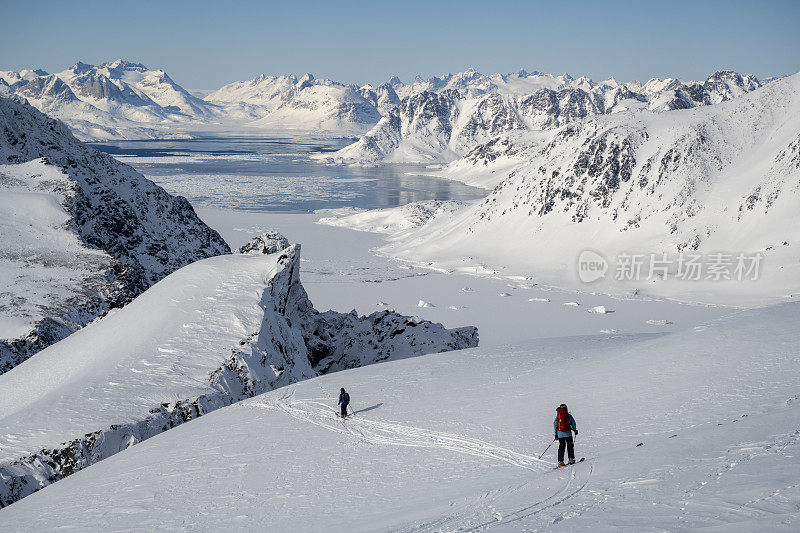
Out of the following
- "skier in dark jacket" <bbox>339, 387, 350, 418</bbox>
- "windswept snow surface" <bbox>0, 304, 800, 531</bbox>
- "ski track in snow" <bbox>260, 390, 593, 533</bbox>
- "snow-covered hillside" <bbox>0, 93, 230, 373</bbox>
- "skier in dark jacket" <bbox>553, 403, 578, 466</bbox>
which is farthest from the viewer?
"snow-covered hillside" <bbox>0, 93, 230, 373</bbox>

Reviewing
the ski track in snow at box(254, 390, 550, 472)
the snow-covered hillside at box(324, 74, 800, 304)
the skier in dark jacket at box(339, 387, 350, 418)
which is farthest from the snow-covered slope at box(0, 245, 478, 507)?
the snow-covered hillside at box(324, 74, 800, 304)

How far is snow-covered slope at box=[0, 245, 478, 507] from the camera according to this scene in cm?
2295

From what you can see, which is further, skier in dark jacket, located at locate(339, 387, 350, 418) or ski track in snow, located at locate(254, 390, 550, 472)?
skier in dark jacket, located at locate(339, 387, 350, 418)

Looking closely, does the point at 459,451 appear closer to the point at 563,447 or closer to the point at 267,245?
the point at 563,447

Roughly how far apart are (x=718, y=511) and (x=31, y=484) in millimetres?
22260

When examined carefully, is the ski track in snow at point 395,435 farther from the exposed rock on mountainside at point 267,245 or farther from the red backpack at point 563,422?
the exposed rock on mountainside at point 267,245

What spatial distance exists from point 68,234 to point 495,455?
49.6m

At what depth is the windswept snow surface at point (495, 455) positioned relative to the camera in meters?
12.2

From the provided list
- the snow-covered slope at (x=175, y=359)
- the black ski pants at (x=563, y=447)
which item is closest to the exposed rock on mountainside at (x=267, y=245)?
the snow-covered slope at (x=175, y=359)

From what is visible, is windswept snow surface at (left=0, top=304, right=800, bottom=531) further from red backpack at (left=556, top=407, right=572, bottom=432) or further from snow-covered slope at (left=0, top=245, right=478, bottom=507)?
snow-covered slope at (left=0, top=245, right=478, bottom=507)

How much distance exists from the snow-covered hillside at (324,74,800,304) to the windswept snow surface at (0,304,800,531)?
60074 millimetres

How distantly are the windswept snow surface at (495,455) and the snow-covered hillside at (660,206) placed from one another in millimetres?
60074

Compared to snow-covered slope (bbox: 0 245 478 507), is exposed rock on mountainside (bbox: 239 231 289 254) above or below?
above

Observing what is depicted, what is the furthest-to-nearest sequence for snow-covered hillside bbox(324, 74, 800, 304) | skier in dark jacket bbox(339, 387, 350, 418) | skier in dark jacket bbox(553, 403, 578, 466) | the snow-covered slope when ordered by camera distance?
snow-covered hillside bbox(324, 74, 800, 304), the snow-covered slope, skier in dark jacket bbox(339, 387, 350, 418), skier in dark jacket bbox(553, 403, 578, 466)
